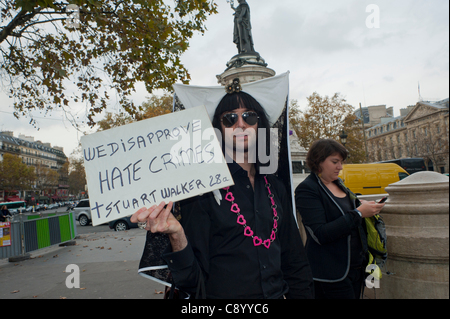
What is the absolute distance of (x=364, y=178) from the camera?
15172 millimetres

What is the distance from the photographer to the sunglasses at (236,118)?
1.75 meters

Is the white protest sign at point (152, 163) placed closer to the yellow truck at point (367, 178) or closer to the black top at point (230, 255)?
the black top at point (230, 255)

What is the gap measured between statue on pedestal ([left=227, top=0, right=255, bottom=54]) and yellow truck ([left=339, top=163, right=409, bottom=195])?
25.1 ft

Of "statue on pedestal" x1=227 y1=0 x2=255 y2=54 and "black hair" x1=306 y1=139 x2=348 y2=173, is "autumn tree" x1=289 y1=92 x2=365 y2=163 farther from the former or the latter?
"black hair" x1=306 y1=139 x2=348 y2=173

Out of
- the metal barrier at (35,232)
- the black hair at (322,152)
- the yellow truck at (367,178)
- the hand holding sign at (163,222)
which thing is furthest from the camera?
the yellow truck at (367,178)

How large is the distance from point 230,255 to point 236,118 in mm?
758

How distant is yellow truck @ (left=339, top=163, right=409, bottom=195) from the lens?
15.0 m

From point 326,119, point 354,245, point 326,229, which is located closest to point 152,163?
point 326,229

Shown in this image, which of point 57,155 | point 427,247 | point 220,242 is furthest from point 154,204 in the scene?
point 57,155

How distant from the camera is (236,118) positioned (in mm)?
1764

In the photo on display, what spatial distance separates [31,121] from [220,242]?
9.32 meters

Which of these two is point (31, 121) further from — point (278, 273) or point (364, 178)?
point (364, 178)

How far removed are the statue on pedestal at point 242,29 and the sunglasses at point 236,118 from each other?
44.3 feet

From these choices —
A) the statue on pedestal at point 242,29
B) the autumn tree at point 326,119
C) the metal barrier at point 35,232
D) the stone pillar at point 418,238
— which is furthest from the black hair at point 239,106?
the autumn tree at point 326,119
